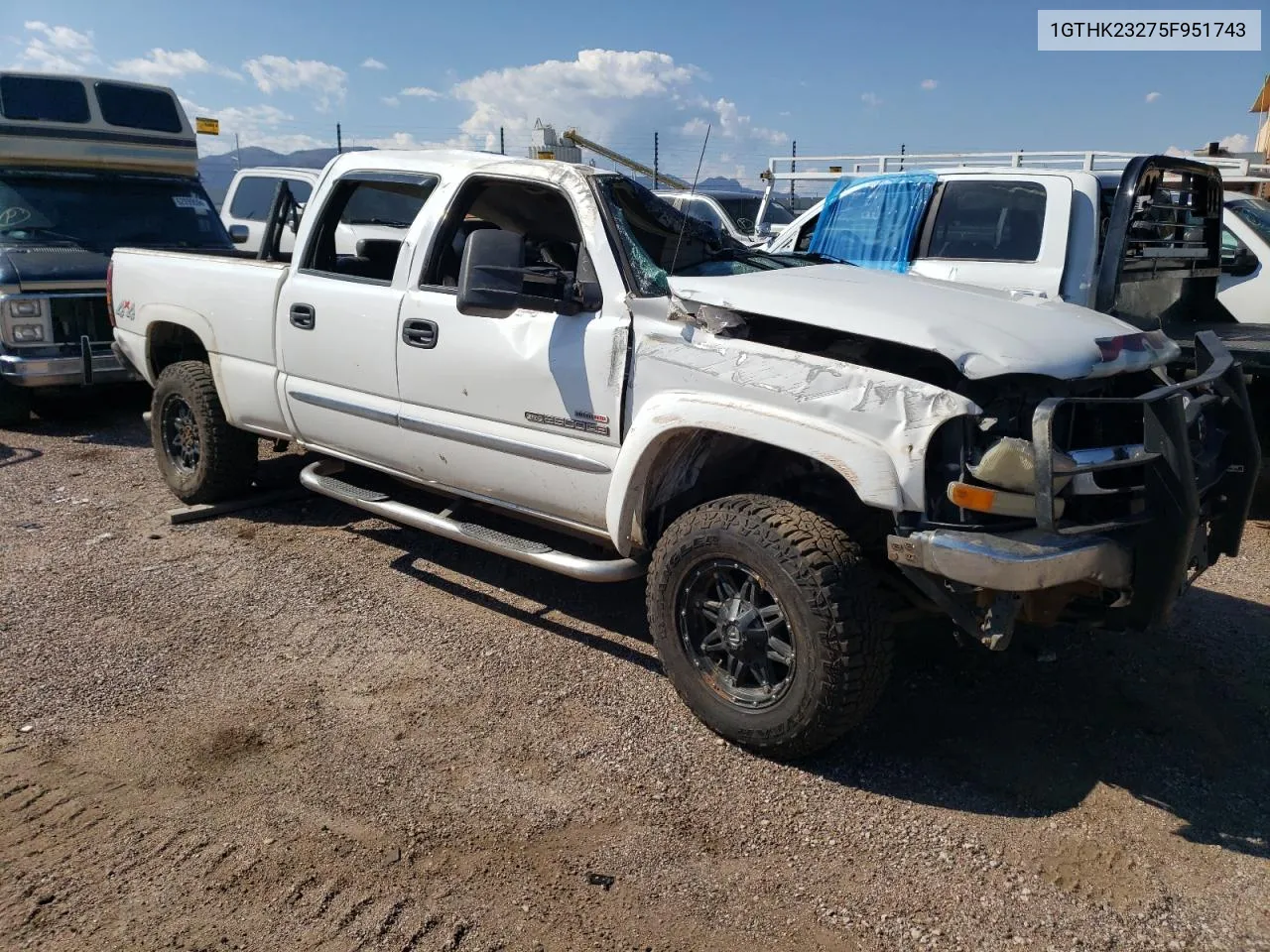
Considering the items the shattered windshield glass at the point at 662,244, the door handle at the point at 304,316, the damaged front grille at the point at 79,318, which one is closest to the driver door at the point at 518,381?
the shattered windshield glass at the point at 662,244

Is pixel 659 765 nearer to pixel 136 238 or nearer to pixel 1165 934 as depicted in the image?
pixel 1165 934

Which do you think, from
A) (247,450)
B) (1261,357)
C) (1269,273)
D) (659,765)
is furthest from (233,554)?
(1269,273)

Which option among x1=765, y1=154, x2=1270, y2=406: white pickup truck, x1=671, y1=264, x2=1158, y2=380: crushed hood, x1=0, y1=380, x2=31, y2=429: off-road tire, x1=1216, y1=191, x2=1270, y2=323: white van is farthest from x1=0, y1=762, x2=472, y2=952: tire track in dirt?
x1=1216, y1=191, x2=1270, y2=323: white van

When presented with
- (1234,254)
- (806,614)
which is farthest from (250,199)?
(806,614)

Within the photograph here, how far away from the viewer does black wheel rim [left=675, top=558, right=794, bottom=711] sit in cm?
345

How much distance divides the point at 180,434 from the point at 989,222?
5285mm

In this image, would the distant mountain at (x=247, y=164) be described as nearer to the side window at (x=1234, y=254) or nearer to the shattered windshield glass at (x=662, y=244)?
the shattered windshield glass at (x=662, y=244)

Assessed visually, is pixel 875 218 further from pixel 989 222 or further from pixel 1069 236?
pixel 1069 236

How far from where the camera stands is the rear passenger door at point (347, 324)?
4703mm

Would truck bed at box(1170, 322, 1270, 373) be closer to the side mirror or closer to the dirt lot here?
the dirt lot

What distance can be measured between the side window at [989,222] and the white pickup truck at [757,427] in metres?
2.36

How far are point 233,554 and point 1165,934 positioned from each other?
4.57 meters

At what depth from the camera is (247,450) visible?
5.95m

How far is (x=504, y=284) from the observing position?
3902mm
